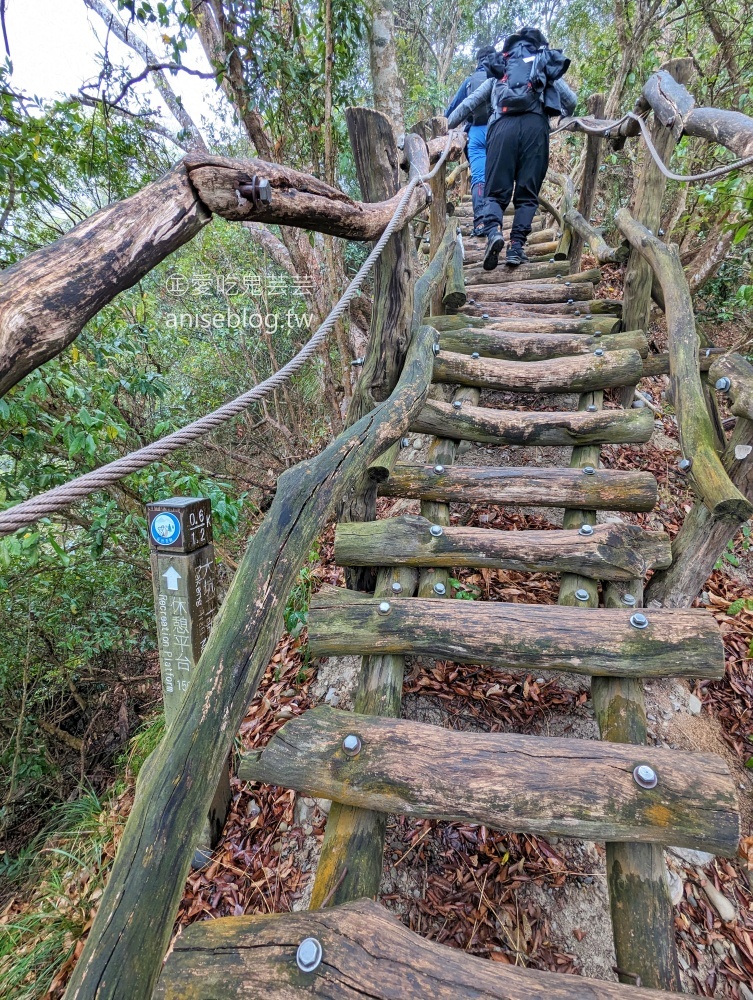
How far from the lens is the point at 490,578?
2684 mm

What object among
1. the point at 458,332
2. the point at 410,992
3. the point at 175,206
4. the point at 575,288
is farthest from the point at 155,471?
the point at 575,288

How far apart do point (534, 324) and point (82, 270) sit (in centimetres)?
338

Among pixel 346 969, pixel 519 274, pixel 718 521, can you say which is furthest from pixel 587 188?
pixel 346 969

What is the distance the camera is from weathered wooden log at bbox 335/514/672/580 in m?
2.03

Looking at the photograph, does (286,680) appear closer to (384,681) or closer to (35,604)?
(384,681)

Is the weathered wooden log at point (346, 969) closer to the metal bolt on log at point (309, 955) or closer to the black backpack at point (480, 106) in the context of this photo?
the metal bolt on log at point (309, 955)

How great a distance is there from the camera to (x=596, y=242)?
15.1 ft

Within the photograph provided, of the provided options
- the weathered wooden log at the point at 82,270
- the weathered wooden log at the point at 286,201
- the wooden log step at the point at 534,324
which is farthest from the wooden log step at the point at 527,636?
the wooden log step at the point at 534,324

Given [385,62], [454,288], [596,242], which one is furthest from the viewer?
[385,62]

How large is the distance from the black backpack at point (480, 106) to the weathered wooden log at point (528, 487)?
13.6ft

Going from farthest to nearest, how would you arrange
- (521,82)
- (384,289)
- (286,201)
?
(521,82) < (384,289) < (286,201)

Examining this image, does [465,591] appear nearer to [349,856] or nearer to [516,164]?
[349,856]

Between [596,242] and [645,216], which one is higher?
[645,216]

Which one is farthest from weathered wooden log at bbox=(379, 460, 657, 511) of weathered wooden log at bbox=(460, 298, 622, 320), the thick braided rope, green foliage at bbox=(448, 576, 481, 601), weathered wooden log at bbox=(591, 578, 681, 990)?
weathered wooden log at bbox=(460, 298, 622, 320)
